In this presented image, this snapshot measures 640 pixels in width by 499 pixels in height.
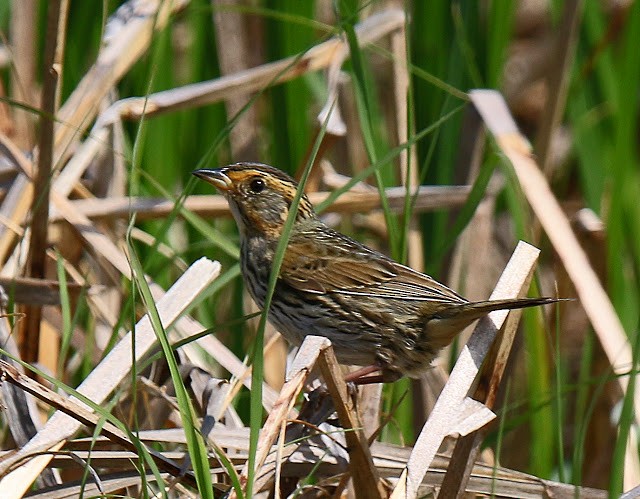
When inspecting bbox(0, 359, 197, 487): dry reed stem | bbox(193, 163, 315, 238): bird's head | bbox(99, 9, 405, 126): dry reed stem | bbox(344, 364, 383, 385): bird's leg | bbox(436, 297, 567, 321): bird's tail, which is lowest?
bbox(0, 359, 197, 487): dry reed stem

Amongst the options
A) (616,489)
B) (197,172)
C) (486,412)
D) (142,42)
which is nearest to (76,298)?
(197,172)

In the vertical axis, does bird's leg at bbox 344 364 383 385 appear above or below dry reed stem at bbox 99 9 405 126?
below

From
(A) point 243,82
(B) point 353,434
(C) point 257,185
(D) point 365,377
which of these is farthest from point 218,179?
(B) point 353,434

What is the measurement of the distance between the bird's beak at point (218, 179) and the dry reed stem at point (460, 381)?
1.01 metres

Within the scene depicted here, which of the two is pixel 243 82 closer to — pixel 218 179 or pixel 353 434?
pixel 218 179

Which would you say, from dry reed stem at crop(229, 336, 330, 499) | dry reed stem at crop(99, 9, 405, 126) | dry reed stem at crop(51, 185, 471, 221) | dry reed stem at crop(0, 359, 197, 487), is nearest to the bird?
dry reed stem at crop(51, 185, 471, 221)

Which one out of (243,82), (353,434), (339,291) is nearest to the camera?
(353,434)

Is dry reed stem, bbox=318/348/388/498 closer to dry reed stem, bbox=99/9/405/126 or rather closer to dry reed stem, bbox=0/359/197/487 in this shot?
dry reed stem, bbox=0/359/197/487

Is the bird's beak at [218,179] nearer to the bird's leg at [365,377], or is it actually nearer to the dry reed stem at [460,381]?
the bird's leg at [365,377]

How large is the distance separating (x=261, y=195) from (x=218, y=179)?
0.51ft

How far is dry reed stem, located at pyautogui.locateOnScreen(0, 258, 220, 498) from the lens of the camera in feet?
7.11

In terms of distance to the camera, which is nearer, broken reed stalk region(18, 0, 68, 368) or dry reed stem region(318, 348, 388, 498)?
dry reed stem region(318, 348, 388, 498)

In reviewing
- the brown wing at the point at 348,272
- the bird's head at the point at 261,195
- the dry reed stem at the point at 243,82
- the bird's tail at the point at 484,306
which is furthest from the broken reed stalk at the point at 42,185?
the bird's tail at the point at 484,306

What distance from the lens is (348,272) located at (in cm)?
323
